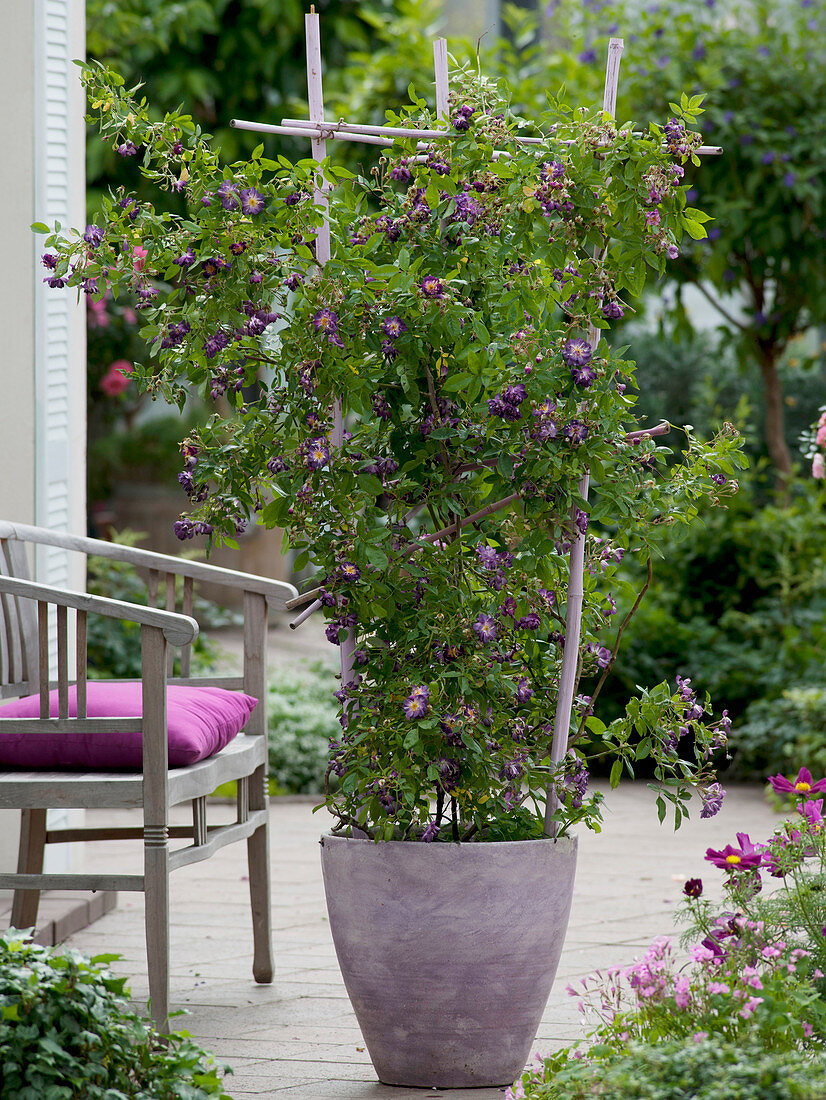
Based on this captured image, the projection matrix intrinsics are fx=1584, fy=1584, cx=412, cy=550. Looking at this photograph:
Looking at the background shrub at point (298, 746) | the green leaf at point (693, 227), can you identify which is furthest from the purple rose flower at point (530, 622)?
the background shrub at point (298, 746)

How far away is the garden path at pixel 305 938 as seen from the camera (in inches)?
110

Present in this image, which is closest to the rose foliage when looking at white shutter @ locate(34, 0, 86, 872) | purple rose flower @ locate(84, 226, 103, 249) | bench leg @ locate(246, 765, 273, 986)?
purple rose flower @ locate(84, 226, 103, 249)

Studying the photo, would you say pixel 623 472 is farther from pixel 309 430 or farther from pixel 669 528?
pixel 309 430

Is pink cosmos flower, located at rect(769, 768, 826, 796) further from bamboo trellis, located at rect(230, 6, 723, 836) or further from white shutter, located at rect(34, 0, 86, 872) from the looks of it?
white shutter, located at rect(34, 0, 86, 872)

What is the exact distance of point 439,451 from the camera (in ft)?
8.67

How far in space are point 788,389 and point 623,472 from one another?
20.2ft

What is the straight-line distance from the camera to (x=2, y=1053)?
1.91 m

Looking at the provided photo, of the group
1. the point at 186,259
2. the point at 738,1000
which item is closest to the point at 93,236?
the point at 186,259

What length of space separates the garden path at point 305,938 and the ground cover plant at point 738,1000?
484mm

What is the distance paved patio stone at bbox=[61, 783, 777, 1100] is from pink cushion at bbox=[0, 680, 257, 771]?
21.9 inches

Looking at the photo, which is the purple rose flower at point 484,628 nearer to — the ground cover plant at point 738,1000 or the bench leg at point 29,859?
the ground cover plant at point 738,1000

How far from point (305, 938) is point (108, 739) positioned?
4.13 ft

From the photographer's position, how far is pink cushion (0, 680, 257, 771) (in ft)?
9.18

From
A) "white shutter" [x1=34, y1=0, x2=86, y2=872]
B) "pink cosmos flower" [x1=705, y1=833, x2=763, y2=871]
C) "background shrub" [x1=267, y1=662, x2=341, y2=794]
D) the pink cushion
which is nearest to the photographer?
"pink cosmos flower" [x1=705, y1=833, x2=763, y2=871]
